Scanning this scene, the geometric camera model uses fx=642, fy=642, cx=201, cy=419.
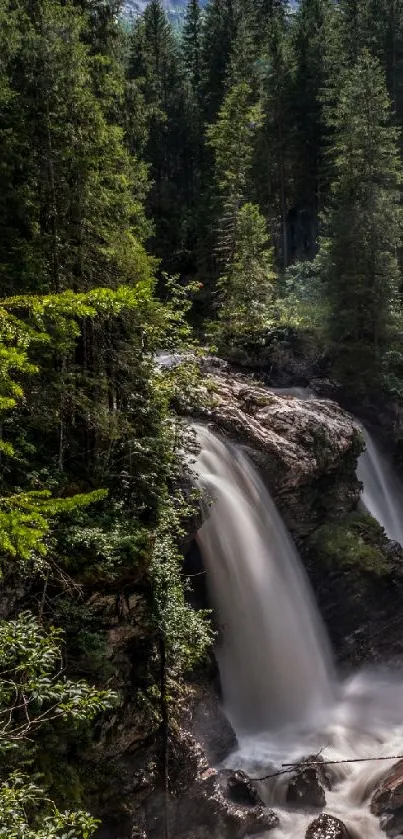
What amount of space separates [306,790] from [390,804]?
5.18 ft

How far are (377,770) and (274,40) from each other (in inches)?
1705

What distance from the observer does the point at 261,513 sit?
17.4 meters

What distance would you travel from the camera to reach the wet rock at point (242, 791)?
11.9m

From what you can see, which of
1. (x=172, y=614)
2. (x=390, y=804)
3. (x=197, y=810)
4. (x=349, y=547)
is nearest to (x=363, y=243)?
(x=349, y=547)

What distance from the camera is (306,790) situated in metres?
12.5

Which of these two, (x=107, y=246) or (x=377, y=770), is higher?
(x=107, y=246)

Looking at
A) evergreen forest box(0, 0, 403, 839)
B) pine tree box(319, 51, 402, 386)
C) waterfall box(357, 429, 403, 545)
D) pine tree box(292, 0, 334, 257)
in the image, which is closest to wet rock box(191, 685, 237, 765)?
evergreen forest box(0, 0, 403, 839)

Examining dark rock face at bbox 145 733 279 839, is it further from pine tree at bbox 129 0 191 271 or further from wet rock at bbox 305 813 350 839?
pine tree at bbox 129 0 191 271

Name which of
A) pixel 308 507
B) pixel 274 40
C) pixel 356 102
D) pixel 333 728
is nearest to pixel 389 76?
pixel 274 40

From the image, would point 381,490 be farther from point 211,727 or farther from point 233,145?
point 233,145

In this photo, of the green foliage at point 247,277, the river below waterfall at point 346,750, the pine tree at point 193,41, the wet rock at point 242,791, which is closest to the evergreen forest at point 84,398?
the wet rock at point 242,791

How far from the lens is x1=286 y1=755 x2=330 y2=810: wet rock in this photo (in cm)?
1237

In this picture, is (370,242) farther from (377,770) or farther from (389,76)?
(389,76)

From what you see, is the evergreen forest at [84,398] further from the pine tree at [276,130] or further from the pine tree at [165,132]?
the pine tree at [165,132]
